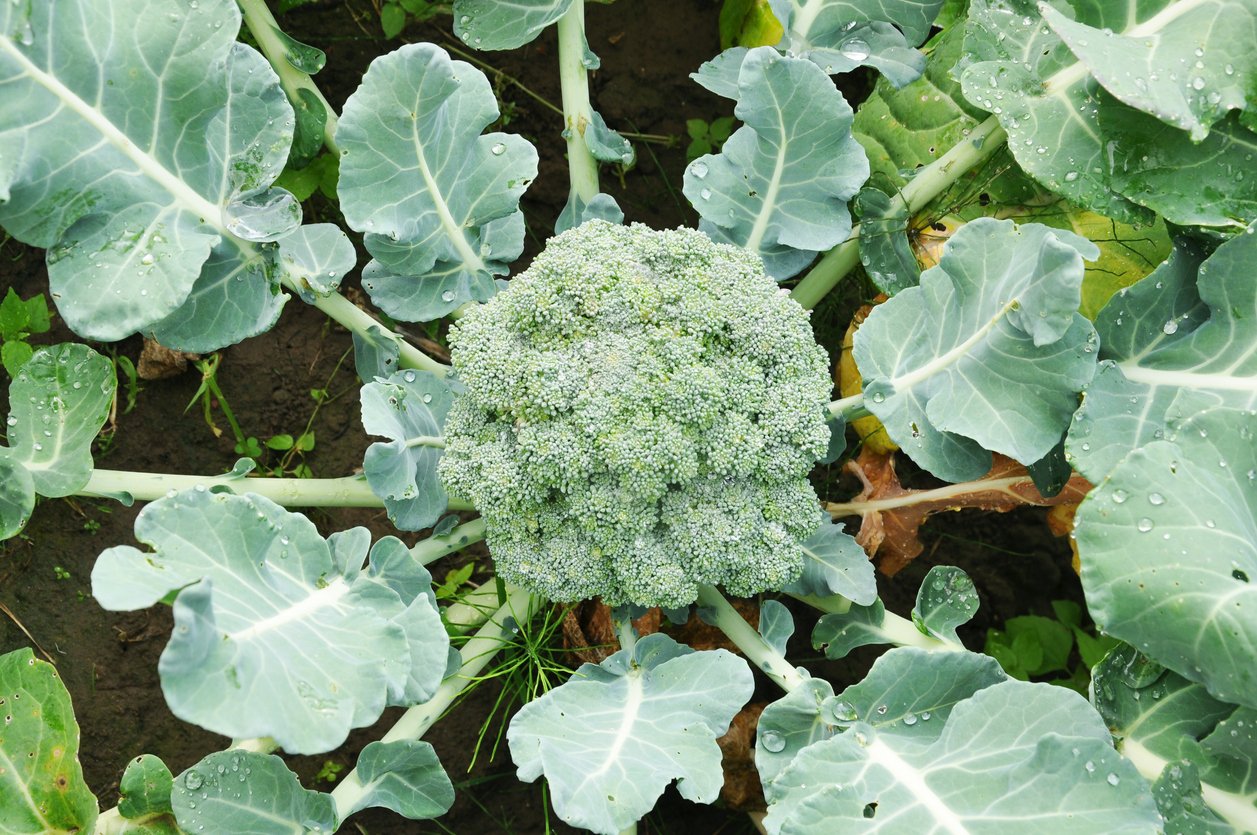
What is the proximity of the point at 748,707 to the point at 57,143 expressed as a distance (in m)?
2.02

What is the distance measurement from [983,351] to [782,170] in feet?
1.89

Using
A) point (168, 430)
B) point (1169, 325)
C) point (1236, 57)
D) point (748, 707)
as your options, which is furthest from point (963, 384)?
point (168, 430)

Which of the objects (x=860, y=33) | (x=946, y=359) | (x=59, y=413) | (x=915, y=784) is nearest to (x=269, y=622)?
(x=59, y=413)

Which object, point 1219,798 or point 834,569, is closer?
point 1219,798

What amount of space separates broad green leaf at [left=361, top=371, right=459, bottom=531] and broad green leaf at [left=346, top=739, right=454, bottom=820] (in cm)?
47

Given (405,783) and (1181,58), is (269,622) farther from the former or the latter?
(1181,58)

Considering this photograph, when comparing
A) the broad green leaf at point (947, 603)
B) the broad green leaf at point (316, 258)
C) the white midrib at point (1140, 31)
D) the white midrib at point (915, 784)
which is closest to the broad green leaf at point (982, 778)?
the white midrib at point (915, 784)

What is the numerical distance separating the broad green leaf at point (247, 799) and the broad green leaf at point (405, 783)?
4.0 inches

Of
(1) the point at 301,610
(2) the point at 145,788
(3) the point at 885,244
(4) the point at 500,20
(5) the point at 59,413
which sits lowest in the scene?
(2) the point at 145,788

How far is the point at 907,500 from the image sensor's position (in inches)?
93.7

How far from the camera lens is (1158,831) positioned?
1.42 m

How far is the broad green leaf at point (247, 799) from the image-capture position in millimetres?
1778

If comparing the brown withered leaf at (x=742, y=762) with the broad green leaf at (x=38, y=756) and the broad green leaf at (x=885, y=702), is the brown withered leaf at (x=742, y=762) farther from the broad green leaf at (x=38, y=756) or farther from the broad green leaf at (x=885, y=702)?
the broad green leaf at (x=38, y=756)

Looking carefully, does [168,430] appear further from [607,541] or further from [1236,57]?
[1236,57]
